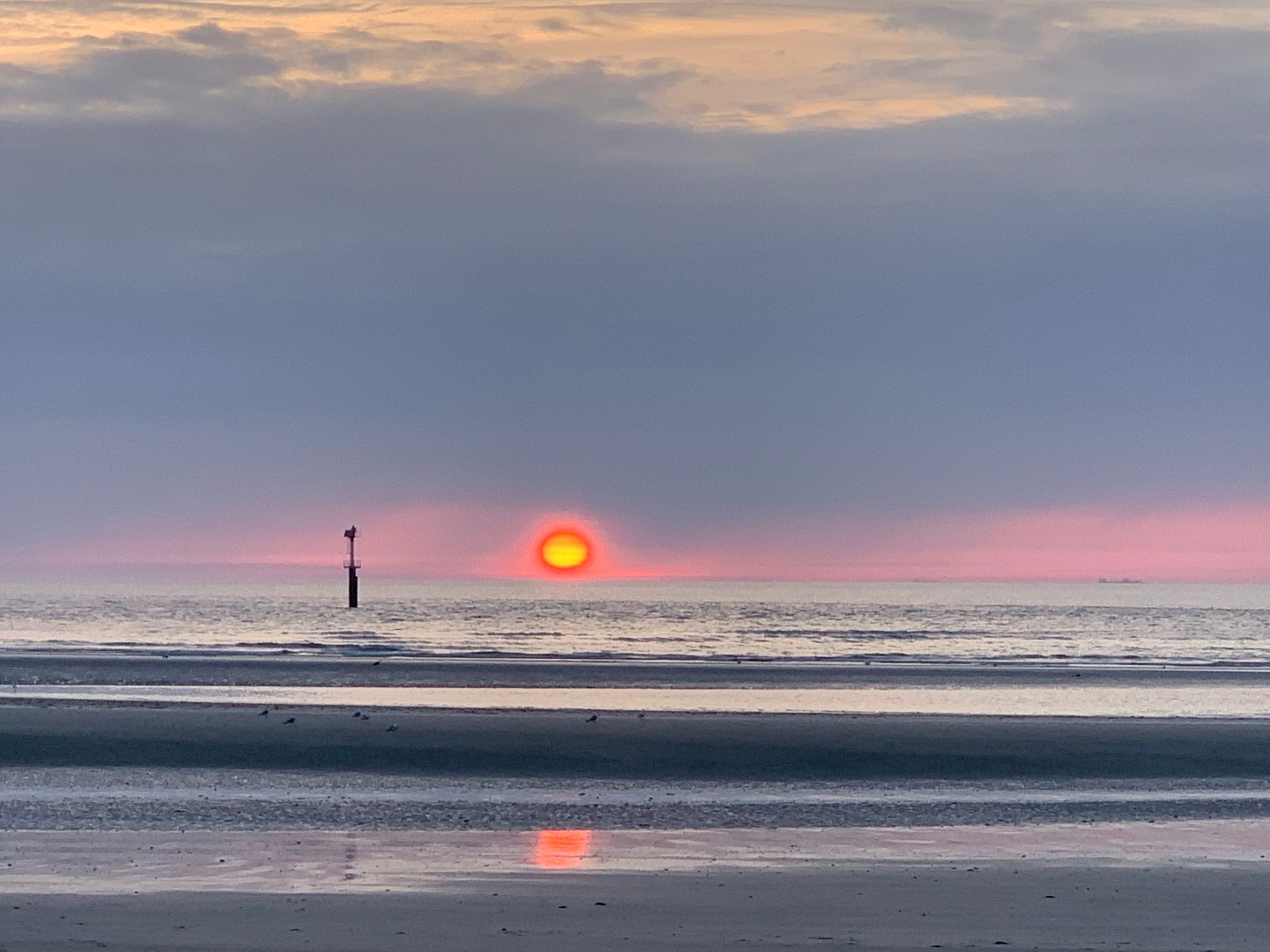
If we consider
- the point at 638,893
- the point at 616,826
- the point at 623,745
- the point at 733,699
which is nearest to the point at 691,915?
the point at 638,893

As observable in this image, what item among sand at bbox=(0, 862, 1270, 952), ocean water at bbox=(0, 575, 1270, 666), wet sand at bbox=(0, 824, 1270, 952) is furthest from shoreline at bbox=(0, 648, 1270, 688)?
sand at bbox=(0, 862, 1270, 952)

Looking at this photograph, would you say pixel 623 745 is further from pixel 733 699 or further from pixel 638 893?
pixel 638 893

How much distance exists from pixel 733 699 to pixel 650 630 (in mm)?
53351

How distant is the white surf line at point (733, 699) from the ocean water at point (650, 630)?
1784 cm

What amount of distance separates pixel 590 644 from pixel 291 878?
59.9 m

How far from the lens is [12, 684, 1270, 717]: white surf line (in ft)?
125

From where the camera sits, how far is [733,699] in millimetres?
42531

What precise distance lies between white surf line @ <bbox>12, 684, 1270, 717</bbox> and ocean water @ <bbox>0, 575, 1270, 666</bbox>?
1784cm

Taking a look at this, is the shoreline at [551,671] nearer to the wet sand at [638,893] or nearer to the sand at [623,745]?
the sand at [623,745]

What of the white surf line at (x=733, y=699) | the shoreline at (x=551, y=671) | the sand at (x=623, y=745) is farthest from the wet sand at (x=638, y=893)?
the shoreline at (x=551, y=671)

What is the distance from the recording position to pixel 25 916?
13.6 m

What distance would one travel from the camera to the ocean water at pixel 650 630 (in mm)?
69312

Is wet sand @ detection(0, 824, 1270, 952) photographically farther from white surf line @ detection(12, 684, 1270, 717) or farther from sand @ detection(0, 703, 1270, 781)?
white surf line @ detection(12, 684, 1270, 717)

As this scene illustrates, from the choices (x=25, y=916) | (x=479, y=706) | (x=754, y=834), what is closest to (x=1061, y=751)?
(x=754, y=834)
